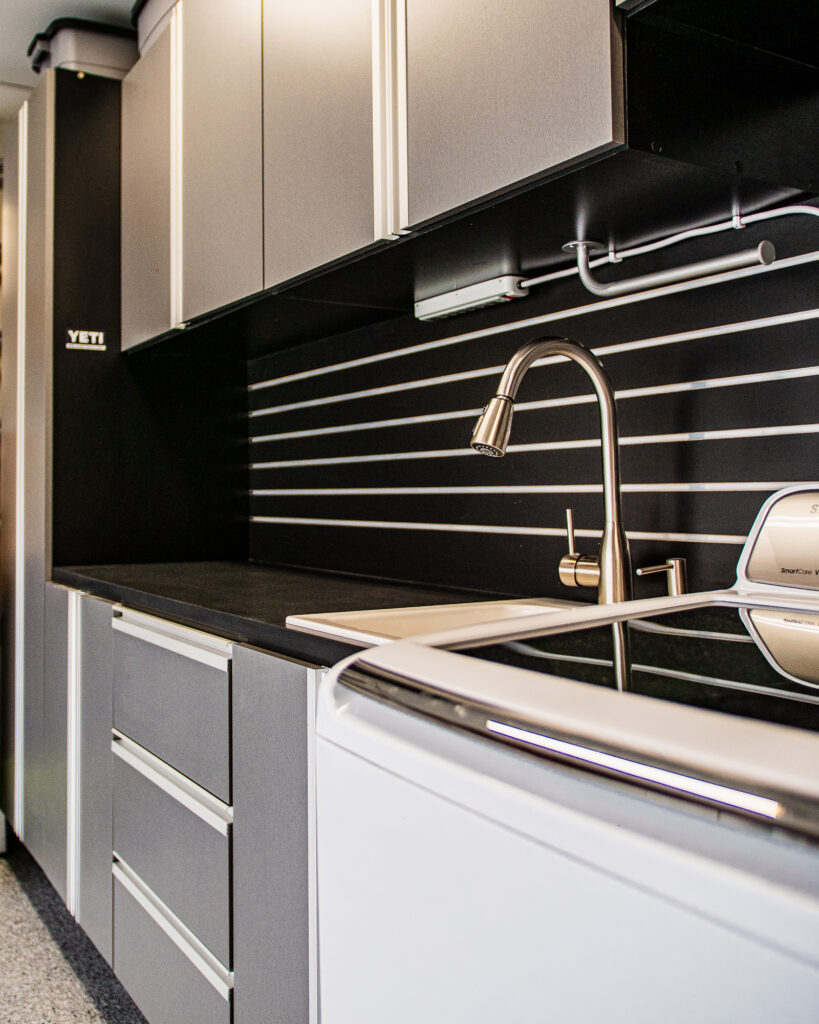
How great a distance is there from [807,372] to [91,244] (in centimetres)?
205

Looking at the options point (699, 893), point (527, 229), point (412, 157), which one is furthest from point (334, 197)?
point (699, 893)

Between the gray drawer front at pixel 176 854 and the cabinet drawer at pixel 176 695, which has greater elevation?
the cabinet drawer at pixel 176 695

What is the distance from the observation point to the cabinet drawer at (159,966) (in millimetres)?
1417

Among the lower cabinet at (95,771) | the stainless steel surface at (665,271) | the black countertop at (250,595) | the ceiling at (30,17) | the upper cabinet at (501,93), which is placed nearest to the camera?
the upper cabinet at (501,93)

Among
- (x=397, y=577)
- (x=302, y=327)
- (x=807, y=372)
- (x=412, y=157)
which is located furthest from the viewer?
(x=302, y=327)

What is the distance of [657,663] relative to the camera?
662mm

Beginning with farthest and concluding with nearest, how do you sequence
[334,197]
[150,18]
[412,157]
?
[150,18]
[334,197]
[412,157]

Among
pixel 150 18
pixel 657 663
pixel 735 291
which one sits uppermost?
pixel 150 18

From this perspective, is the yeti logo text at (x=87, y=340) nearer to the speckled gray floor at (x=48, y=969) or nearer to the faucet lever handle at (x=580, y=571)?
the speckled gray floor at (x=48, y=969)

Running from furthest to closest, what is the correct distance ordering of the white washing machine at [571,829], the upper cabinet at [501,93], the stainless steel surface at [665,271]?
the stainless steel surface at [665,271], the upper cabinet at [501,93], the white washing machine at [571,829]

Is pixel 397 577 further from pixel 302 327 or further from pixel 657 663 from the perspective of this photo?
pixel 657 663

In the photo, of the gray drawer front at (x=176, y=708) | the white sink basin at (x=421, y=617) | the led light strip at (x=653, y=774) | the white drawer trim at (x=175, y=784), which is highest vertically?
the led light strip at (x=653, y=774)

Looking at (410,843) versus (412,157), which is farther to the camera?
(412,157)

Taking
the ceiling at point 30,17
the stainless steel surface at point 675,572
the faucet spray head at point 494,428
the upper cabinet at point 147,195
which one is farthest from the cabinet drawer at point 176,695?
the ceiling at point 30,17
